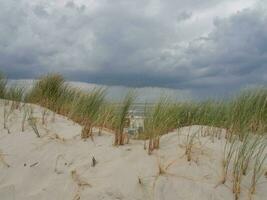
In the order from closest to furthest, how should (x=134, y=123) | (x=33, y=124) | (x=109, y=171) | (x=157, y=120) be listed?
1. (x=109, y=171)
2. (x=157, y=120)
3. (x=33, y=124)
4. (x=134, y=123)

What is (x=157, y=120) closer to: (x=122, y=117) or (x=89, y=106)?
(x=122, y=117)

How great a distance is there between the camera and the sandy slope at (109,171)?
390cm

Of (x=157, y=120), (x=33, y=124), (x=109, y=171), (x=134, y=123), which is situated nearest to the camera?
(x=109, y=171)

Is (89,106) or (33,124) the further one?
(89,106)

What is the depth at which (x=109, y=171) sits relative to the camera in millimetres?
4227

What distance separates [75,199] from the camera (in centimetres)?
396

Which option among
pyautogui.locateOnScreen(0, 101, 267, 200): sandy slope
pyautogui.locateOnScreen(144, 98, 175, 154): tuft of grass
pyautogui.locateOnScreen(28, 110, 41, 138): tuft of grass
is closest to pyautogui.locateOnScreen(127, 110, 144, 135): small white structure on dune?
pyautogui.locateOnScreen(144, 98, 175, 154): tuft of grass

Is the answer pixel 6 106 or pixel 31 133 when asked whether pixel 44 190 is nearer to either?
pixel 31 133

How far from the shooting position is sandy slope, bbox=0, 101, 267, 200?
12.8 feet

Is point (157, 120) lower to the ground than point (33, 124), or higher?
higher

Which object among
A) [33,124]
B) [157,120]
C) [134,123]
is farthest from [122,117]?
[33,124]

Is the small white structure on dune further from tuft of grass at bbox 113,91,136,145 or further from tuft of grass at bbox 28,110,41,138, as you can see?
tuft of grass at bbox 28,110,41,138

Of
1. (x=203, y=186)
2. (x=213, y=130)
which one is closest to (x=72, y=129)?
(x=213, y=130)

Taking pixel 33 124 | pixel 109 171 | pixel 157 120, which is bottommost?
pixel 109 171
